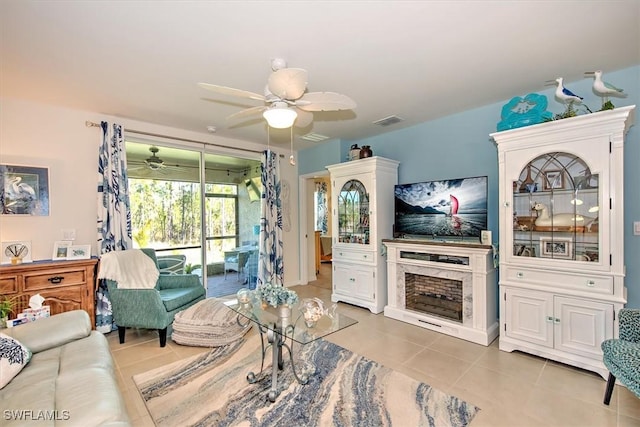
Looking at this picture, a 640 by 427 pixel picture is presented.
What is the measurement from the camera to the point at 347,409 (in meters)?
2.00

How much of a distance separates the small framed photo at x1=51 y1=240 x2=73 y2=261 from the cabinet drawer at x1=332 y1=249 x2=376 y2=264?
3.34 m

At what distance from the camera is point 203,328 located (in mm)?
2963

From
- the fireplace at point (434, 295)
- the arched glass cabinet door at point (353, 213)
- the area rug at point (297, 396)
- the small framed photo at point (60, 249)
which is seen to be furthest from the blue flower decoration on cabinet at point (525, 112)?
the small framed photo at point (60, 249)

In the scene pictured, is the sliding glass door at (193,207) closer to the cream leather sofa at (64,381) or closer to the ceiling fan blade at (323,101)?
the cream leather sofa at (64,381)

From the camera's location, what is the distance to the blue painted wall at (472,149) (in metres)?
2.51

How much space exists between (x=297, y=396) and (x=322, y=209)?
670 centimetres

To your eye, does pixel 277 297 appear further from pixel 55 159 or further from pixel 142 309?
pixel 55 159

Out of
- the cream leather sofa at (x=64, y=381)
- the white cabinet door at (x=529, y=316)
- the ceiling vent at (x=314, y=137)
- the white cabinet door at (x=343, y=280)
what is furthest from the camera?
the ceiling vent at (x=314, y=137)

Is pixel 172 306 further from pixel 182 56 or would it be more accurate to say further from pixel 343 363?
pixel 182 56

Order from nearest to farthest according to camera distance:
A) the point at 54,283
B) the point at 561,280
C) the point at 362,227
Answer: the point at 561,280 < the point at 54,283 < the point at 362,227

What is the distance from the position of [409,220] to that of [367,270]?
36.5 inches

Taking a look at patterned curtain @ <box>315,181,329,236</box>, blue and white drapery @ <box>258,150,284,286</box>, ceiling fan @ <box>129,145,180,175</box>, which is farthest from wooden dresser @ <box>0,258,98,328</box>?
patterned curtain @ <box>315,181,329,236</box>

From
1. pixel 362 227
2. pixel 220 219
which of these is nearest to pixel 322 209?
pixel 220 219

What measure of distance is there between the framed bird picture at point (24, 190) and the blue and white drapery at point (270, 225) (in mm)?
2660
